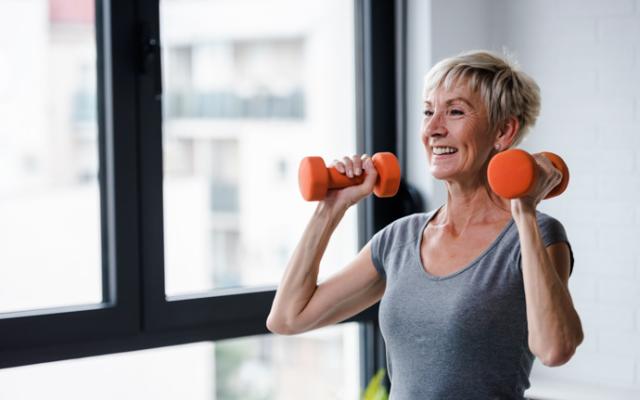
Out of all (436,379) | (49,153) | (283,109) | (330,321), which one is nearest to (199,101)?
(283,109)

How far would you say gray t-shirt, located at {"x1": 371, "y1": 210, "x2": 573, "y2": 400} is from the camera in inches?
58.6

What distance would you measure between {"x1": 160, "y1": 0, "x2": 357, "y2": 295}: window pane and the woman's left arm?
1.31 m

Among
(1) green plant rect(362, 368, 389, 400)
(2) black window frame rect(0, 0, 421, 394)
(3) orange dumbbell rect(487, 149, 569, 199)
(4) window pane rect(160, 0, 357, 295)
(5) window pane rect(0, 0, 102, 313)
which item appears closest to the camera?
(3) orange dumbbell rect(487, 149, 569, 199)

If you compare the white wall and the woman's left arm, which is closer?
the woman's left arm

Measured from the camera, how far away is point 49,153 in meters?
2.79

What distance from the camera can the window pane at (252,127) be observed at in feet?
9.34

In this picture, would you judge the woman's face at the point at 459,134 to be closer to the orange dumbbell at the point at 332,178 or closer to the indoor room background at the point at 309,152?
the orange dumbbell at the point at 332,178

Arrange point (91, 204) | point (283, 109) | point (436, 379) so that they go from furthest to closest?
point (283, 109)
point (91, 204)
point (436, 379)

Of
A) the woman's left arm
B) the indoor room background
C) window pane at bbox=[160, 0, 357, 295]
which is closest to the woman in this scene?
the woman's left arm

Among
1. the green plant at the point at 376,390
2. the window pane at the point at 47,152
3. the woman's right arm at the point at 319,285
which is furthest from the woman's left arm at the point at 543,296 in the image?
the window pane at the point at 47,152

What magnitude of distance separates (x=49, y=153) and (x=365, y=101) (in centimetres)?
109

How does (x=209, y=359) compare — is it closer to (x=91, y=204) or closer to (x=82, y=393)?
(x=82, y=393)

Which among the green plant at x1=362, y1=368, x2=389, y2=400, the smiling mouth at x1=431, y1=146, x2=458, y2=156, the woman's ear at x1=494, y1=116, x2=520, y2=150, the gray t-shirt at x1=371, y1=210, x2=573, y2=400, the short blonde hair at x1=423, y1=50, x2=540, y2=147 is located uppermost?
the short blonde hair at x1=423, y1=50, x2=540, y2=147

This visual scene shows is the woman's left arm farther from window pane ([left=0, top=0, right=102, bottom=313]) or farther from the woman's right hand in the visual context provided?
window pane ([left=0, top=0, right=102, bottom=313])
